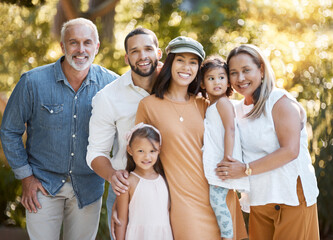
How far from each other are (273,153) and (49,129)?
167 cm

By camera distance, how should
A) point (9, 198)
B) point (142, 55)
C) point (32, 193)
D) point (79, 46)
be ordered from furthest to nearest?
point (9, 198) → point (79, 46) → point (32, 193) → point (142, 55)

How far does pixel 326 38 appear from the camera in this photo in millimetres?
7352

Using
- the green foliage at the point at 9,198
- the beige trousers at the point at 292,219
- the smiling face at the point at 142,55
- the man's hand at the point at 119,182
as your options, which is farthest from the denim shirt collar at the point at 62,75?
the green foliage at the point at 9,198

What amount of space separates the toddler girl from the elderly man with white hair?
101 centimetres

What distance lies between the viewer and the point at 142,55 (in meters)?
3.11

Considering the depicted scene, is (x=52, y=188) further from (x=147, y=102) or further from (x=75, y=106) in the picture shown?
(x=147, y=102)

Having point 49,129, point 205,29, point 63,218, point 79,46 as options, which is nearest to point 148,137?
point 49,129

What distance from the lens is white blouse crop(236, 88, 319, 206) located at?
9.42 feet

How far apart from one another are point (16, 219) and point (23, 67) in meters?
3.34

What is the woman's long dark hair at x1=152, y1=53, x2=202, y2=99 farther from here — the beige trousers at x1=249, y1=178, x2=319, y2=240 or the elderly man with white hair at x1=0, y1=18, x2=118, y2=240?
the beige trousers at x1=249, y1=178, x2=319, y2=240

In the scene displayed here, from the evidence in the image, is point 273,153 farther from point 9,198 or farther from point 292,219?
point 9,198

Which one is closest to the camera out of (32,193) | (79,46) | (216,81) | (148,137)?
(148,137)

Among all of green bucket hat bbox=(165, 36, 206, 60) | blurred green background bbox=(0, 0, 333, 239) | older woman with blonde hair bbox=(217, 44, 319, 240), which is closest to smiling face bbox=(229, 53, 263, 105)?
older woman with blonde hair bbox=(217, 44, 319, 240)

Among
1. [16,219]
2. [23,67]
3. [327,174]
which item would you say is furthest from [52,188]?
[23,67]
